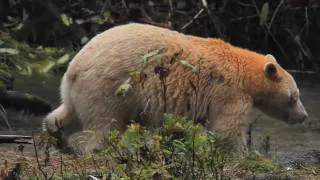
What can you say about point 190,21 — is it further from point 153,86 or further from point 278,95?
point 153,86

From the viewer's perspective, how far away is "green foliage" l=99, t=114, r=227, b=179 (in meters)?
4.76

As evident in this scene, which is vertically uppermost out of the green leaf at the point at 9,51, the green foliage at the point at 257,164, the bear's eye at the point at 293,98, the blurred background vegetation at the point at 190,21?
the green leaf at the point at 9,51

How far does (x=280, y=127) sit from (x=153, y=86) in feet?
9.61

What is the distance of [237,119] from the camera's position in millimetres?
7012

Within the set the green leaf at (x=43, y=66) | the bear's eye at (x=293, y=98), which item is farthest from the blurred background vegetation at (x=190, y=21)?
the bear's eye at (x=293, y=98)

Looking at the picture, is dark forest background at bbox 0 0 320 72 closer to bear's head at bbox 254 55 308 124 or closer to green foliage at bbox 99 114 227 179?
bear's head at bbox 254 55 308 124

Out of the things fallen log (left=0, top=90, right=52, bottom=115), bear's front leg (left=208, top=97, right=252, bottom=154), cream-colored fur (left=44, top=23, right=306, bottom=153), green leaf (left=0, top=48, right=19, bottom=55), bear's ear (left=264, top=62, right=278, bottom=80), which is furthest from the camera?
fallen log (left=0, top=90, right=52, bottom=115)

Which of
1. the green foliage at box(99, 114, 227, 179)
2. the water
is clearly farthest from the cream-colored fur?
the green foliage at box(99, 114, 227, 179)

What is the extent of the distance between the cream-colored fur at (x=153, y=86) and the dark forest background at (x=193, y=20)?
16.3ft

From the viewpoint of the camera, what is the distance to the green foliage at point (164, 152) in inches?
187

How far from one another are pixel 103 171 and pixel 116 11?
8.37m

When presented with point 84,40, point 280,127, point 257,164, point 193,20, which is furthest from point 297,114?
point 193,20

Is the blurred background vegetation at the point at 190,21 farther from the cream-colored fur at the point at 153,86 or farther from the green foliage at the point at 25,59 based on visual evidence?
the cream-colored fur at the point at 153,86

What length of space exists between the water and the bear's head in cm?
28
